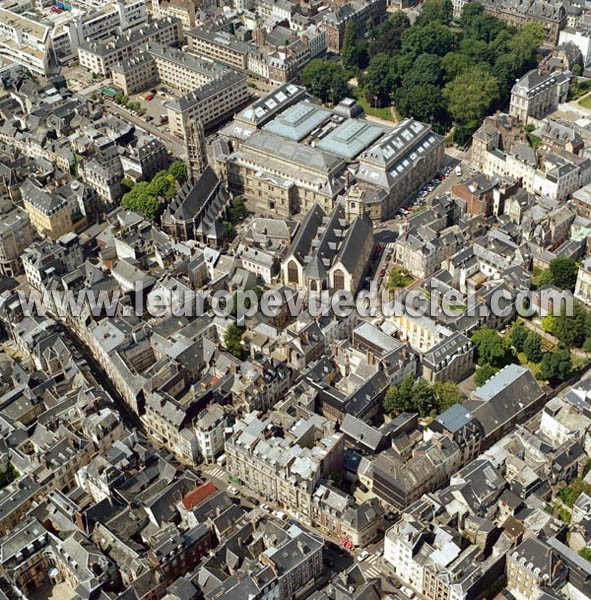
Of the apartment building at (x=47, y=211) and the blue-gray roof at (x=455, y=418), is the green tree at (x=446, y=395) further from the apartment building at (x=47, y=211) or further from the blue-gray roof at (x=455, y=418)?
the apartment building at (x=47, y=211)

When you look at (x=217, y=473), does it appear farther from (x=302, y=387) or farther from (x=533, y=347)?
(x=533, y=347)

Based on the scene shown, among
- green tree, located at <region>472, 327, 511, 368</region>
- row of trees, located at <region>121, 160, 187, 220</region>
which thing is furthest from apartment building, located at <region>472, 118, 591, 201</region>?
row of trees, located at <region>121, 160, 187, 220</region>

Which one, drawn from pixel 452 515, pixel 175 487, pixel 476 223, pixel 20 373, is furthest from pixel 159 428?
pixel 476 223

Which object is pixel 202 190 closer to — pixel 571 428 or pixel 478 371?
pixel 478 371

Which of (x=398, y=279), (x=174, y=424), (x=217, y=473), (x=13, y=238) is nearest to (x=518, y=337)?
(x=398, y=279)

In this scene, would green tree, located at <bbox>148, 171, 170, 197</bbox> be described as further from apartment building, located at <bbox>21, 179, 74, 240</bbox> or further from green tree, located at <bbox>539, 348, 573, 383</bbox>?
green tree, located at <bbox>539, 348, 573, 383</bbox>
